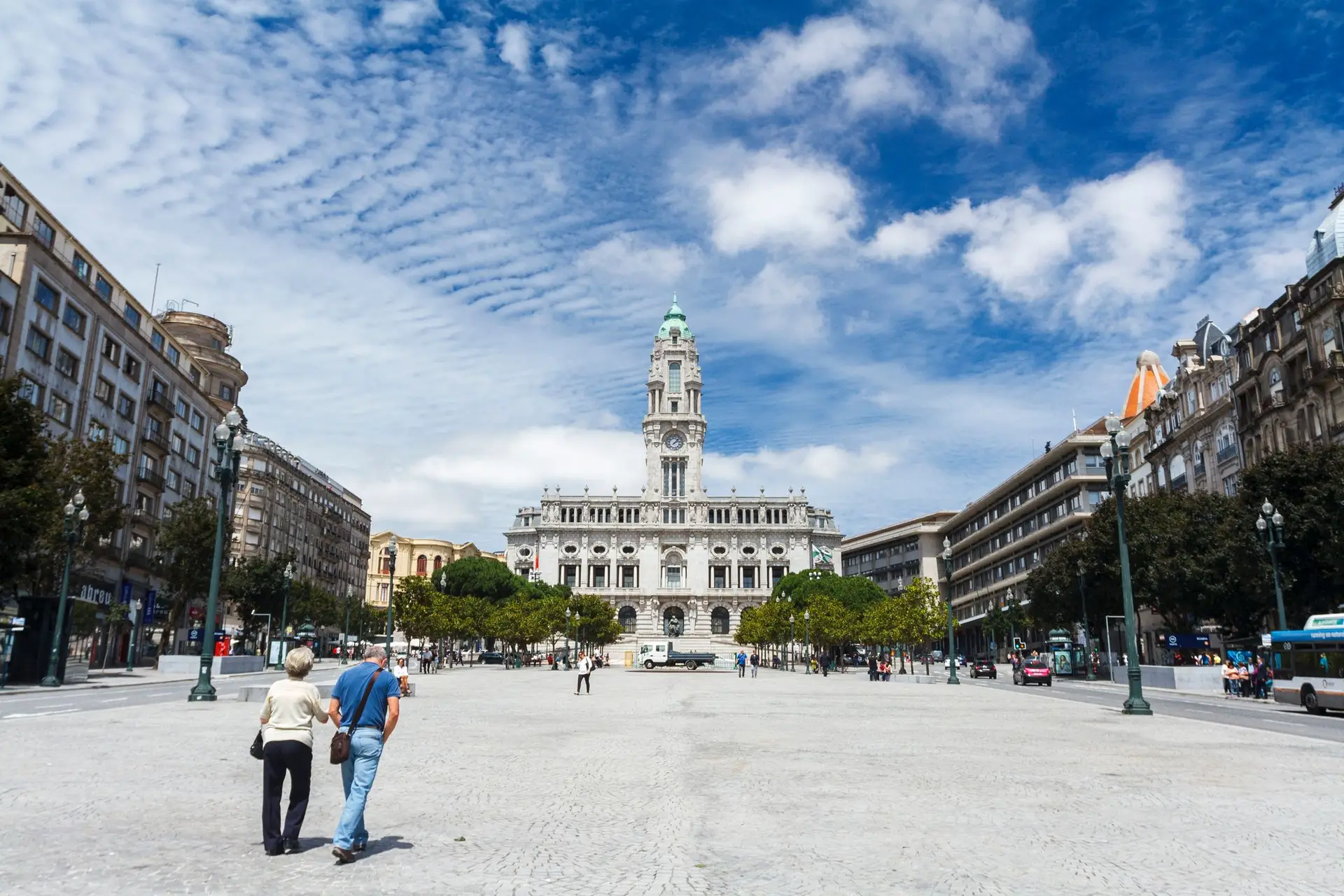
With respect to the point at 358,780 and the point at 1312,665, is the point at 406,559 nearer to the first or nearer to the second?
the point at 1312,665

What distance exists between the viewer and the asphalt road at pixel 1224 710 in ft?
71.6

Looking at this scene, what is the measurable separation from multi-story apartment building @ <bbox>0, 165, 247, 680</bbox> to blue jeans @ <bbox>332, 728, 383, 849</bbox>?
103 feet

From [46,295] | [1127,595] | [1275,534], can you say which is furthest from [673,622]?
[1127,595]

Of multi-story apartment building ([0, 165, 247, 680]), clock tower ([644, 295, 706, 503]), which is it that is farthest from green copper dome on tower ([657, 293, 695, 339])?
multi-story apartment building ([0, 165, 247, 680])

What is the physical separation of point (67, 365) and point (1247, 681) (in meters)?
54.9

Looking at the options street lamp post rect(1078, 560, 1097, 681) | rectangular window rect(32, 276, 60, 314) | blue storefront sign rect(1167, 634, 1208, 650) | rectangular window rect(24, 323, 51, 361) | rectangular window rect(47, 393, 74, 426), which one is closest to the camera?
rectangular window rect(24, 323, 51, 361)

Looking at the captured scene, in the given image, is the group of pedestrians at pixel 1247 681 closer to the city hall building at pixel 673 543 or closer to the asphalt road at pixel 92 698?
the asphalt road at pixel 92 698

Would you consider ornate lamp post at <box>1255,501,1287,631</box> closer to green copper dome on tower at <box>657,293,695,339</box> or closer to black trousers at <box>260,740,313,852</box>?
black trousers at <box>260,740,313,852</box>

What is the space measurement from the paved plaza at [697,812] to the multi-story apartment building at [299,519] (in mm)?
61616

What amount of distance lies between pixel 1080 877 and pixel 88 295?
54.5 m

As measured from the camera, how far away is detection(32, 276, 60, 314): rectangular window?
4425 centimetres

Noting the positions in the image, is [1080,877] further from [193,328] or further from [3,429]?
[193,328]

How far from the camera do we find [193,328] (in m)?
75.1

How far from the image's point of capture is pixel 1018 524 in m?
95.6
